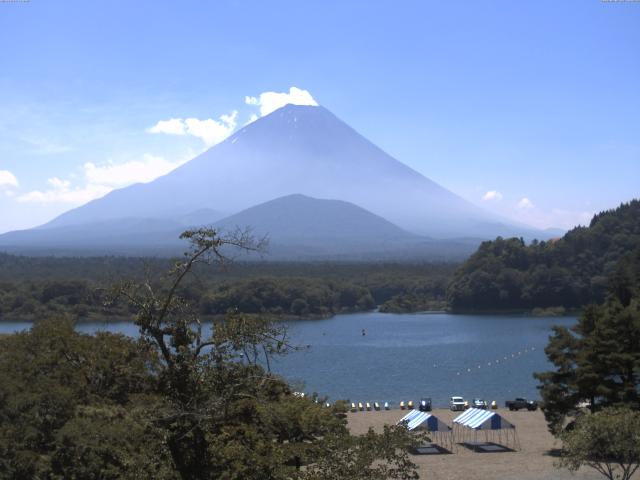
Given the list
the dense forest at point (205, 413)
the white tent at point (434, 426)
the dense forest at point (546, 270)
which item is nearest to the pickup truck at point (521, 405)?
the white tent at point (434, 426)

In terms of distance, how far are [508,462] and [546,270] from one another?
44236mm

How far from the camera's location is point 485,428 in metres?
16.9

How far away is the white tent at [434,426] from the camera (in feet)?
54.4

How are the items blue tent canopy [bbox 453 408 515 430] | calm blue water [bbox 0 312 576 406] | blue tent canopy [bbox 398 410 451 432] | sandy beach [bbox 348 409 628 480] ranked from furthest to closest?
calm blue water [bbox 0 312 576 406] < blue tent canopy [bbox 453 408 515 430] < blue tent canopy [bbox 398 410 451 432] < sandy beach [bbox 348 409 628 480]

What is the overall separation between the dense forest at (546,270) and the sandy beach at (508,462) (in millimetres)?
38907

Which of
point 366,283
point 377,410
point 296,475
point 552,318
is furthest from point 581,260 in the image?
point 296,475

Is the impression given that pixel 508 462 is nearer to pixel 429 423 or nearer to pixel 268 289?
pixel 429 423

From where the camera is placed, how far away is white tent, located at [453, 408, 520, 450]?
55.1 feet

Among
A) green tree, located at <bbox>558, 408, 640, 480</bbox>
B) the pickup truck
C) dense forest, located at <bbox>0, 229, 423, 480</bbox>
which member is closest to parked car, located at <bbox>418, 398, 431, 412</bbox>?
the pickup truck

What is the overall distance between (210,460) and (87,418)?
3.48 meters

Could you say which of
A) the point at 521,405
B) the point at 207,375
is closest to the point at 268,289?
the point at 521,405

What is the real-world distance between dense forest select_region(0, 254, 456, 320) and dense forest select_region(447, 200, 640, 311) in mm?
4393

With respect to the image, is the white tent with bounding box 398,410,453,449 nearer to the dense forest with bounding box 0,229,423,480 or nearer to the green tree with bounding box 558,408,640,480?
the green tree with bounding box 558,408,640,480

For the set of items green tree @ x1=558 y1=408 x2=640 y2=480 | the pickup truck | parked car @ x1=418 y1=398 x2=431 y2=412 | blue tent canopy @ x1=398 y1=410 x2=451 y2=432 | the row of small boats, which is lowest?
the row of small boats
